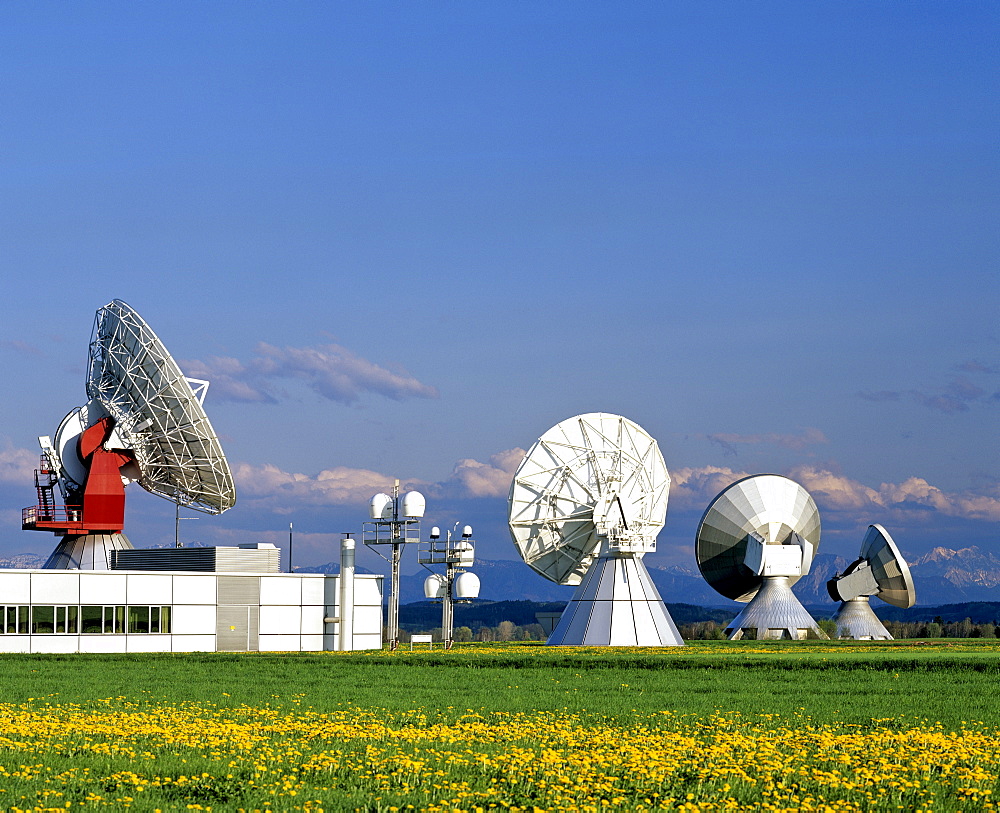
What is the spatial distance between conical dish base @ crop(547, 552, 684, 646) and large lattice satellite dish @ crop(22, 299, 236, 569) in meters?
20.4

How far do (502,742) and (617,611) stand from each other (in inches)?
1789

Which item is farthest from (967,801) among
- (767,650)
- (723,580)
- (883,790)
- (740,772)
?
(723,580)

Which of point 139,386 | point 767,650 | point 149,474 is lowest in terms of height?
point 767,650

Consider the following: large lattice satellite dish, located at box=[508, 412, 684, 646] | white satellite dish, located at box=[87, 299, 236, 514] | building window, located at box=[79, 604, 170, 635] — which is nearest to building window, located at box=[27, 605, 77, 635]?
building window, located at box=[79, 604, 170, 635]

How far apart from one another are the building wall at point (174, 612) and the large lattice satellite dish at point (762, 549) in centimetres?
2664

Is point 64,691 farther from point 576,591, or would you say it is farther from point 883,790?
point 576,591

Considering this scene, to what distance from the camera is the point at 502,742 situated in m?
21.8

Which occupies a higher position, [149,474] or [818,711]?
[149,474]

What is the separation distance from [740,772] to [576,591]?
52.4 meters

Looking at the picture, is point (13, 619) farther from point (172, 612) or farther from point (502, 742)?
point (502, 742)

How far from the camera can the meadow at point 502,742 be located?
15.7 metres

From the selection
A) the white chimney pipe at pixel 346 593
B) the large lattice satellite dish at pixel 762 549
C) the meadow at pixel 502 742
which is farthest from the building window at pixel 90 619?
the large lattice satellite dish at pixel 762 549

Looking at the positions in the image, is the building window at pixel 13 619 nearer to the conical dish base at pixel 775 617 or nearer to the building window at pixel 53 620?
the building window at pixel 53 620

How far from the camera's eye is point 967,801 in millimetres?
15336
